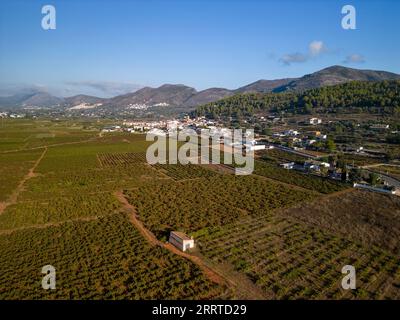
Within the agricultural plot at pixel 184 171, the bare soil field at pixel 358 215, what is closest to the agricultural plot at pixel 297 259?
the bare soil field at pixel 358 215

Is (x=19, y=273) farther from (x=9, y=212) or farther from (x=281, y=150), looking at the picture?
(x=281, y=150)

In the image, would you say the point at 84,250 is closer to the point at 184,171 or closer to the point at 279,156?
the point at 184,171

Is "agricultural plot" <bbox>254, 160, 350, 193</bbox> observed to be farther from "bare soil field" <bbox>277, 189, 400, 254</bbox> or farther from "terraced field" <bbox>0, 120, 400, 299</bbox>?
"bare soil field" <bbox>277, 189, 400, 254</bbox>

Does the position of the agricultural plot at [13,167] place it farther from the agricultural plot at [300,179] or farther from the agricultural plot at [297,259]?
the agricultural plot at [300,179]

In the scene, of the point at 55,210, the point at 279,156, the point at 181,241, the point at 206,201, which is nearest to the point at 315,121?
the point at 279,156

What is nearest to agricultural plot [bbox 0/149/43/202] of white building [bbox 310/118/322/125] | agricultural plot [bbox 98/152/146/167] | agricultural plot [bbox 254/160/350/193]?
agricultural plot [bbox 98/152/146/167]
